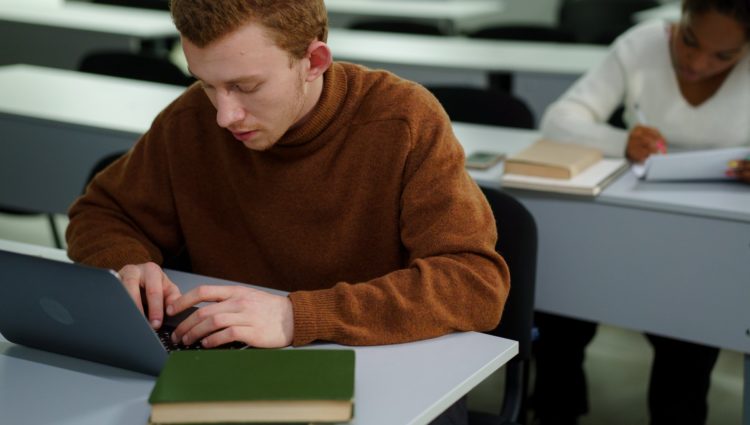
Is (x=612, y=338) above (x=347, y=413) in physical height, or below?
below

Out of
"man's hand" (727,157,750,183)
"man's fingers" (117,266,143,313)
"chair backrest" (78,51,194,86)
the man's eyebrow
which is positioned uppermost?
the man's eyebrow

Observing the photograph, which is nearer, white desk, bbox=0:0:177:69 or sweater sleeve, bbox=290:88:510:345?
sweater sleeve, bbox=290:88:510:345

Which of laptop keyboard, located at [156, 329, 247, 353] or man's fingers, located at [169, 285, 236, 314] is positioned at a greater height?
man's fingers, located at [169, 285, 236, 314]

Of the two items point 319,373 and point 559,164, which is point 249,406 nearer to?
point 319,373

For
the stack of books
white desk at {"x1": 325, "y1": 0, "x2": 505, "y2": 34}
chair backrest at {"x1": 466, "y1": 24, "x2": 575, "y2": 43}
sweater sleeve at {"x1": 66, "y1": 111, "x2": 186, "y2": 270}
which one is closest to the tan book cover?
the stack of books

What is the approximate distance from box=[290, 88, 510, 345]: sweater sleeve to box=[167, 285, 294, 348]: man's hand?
0.07 ft

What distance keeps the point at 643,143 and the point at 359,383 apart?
53.8 inches

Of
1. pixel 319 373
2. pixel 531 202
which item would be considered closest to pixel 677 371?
pixel 531 202

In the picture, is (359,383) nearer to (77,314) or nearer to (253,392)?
(253,392)

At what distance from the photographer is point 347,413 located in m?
1.11

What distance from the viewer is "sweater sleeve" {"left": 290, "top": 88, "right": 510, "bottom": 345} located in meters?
1.37

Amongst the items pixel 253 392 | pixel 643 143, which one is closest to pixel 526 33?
pixel 643 143

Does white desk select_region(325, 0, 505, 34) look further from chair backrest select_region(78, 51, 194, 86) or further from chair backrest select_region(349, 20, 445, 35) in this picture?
chair backrest select_region(78, 51, 194, 86)

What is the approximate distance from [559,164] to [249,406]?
131 centimetres
